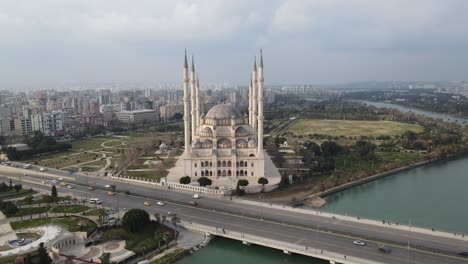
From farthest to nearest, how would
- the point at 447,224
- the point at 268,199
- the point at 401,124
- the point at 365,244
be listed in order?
the point at 401,124, the point at 268,199, the point at 447,224, the point at 365,244

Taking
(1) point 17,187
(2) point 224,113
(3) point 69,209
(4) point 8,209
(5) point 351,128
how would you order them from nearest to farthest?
(4) point 8,209 < (3) point 69,209 < (1) point 17,187 < (2) point 224,113 < (5) point 351,128

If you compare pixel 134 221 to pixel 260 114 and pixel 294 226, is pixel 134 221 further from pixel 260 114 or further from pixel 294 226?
pixel 260 114

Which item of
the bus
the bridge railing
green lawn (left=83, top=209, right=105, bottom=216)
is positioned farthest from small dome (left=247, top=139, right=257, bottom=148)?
green lawn (left=83, top=209, right=105, bottom=216)

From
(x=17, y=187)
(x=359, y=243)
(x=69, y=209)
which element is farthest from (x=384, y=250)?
(x=17, y=187)

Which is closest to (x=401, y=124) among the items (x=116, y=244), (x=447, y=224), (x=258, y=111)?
(x=258, y=111)

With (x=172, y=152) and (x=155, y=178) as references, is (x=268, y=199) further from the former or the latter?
(x=172, y=152)

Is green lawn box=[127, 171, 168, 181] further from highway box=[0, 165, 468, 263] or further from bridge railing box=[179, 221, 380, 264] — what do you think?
bridge railing box=[179, 221, 380, 264]

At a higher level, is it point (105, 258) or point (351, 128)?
point (351, 128)
